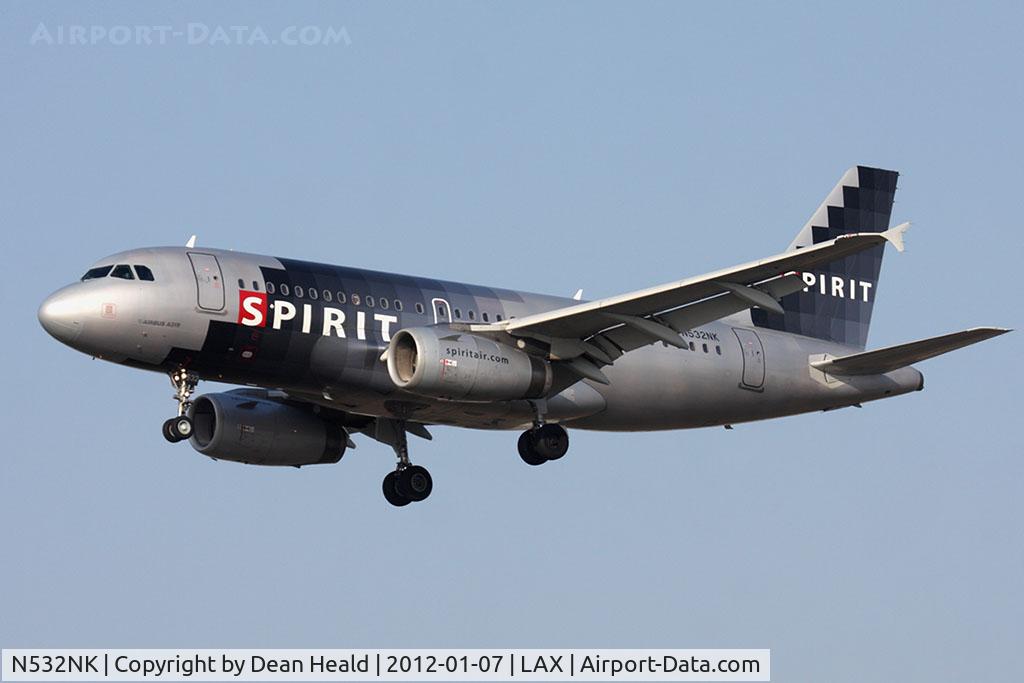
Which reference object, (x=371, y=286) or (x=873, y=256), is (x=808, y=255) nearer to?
(x=371, y=286)

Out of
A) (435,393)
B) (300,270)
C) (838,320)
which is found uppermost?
(838,320)

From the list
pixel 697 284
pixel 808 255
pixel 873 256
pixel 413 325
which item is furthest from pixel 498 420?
pixel 873 256

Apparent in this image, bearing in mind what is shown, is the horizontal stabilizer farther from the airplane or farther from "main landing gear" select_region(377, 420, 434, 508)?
"main landing gear" select_region(377, 420, 434, 508)

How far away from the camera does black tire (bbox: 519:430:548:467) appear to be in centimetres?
4338

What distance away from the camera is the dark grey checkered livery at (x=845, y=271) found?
49.5 metres

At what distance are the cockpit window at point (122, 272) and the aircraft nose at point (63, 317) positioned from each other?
3.05 feet

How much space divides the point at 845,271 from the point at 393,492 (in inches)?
555

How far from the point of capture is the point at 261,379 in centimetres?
4075

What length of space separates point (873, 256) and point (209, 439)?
18880mm

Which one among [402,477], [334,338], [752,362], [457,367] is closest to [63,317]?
[334,338]

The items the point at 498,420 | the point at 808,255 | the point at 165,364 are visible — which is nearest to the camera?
the point at 808,255

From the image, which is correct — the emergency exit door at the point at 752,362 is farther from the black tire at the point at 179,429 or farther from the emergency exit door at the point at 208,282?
the black tire at the point at 179,429

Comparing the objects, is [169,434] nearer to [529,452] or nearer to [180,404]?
[180,404]

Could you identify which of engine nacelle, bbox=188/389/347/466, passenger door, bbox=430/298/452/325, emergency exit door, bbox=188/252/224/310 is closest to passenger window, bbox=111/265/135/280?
emergency exit door, bbox=188/252/224/310
